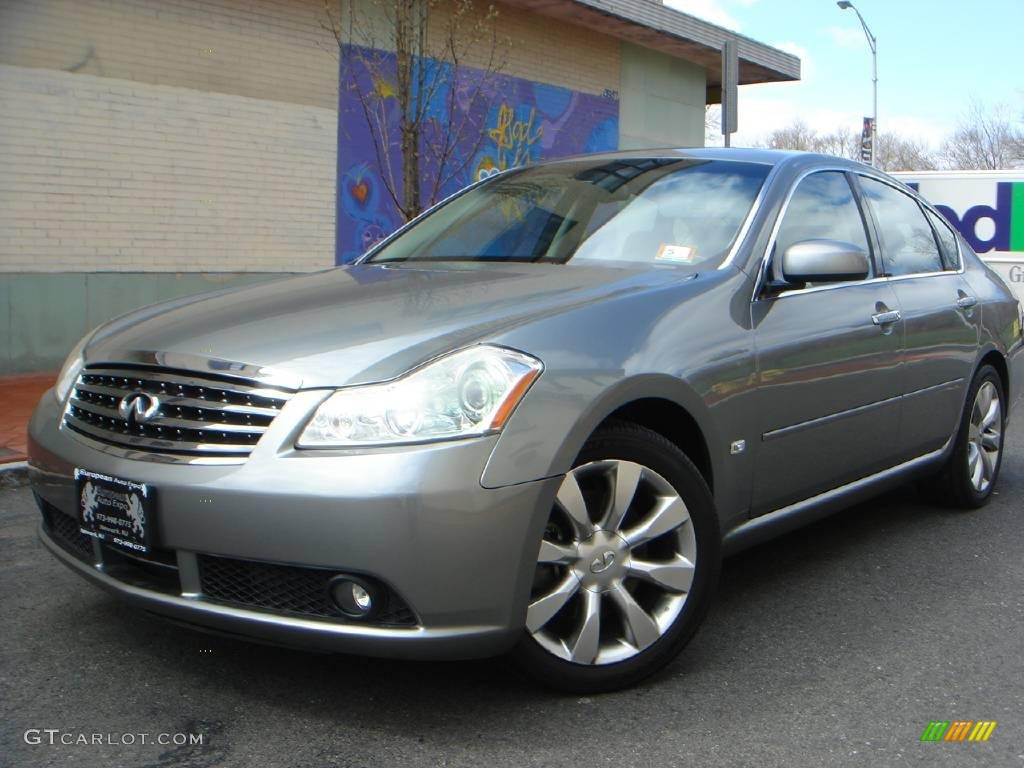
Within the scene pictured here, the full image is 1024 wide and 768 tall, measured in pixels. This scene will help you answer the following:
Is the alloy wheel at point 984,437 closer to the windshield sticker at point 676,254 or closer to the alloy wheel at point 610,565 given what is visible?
the windshield sticker at point 676,254

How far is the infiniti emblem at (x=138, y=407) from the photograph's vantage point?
117 inches

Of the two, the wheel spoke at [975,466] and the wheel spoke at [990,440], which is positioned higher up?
the wheel spoke at [990,440]

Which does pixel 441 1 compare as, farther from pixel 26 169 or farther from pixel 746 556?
pixel 746 556

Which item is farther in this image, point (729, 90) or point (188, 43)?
point (188, 43)

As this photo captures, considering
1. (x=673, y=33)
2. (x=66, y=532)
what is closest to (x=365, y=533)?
(x=66, y=532)

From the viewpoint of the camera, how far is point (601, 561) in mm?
3047

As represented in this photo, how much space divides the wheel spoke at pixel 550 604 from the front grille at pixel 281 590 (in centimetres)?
31

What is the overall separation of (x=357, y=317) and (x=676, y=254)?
3.90 ft

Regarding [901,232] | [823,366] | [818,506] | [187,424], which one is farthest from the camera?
[901,232]

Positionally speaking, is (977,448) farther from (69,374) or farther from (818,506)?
(69,374)

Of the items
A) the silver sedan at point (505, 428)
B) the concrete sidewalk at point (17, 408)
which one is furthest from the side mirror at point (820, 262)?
the concrete sidewalk at point (17, 408)

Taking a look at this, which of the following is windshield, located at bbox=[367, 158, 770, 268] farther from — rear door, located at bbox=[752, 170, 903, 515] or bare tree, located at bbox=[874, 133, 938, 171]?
bare tree, located at bbox=[874, 133, 938, 171]

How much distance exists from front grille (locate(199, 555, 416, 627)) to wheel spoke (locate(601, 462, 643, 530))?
0.61 meters

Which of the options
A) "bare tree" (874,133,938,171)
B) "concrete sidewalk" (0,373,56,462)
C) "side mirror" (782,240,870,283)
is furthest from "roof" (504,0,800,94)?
"bare tree" (874,133,938,171)
